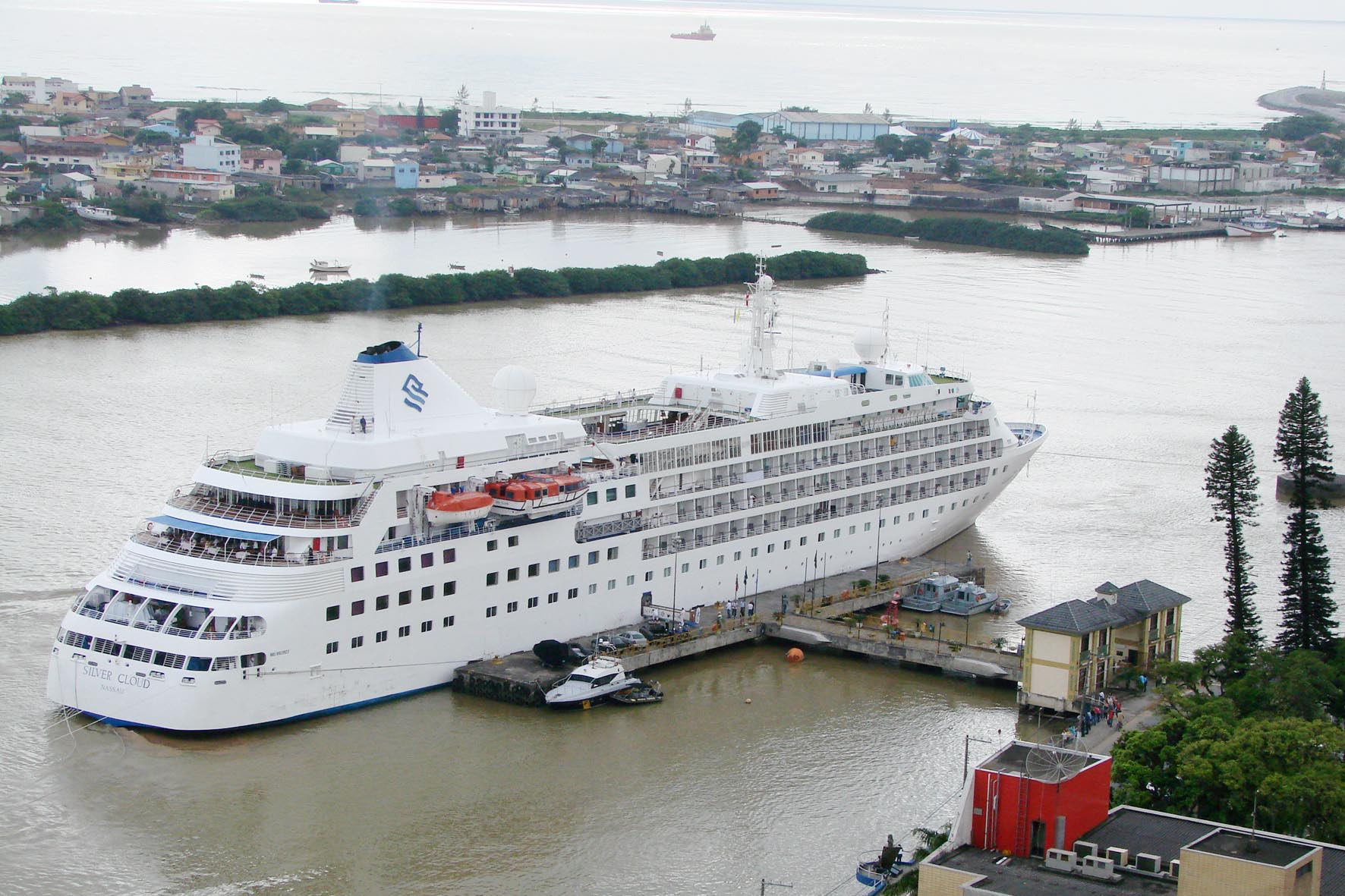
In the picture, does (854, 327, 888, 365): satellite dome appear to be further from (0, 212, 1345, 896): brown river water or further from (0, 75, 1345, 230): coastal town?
(0, 75, 1345, 230): coastal town

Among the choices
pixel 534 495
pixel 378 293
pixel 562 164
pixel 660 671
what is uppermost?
pixel 562 164

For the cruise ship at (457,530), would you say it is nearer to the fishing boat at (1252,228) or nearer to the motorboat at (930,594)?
the motorboat at (930,594)

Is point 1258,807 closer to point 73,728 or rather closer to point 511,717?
point 511,717

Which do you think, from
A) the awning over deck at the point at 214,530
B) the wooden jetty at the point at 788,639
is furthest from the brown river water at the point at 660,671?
the awning over deck at the point at 214,530

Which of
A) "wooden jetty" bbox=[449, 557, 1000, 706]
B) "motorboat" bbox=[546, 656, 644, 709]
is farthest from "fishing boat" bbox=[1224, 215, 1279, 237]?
"motorboat" bbox=[546, 656, 644, 709]

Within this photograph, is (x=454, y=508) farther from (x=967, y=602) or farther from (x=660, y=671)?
(x=967, y=602)

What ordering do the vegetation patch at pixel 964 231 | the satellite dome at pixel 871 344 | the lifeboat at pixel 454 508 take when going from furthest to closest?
the vegetation patch at pixel 964 231
the satellite dome at pixel 871 344
the lifeboat at pixel 454 508

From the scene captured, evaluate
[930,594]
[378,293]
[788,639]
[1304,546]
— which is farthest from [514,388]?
[378,293]
